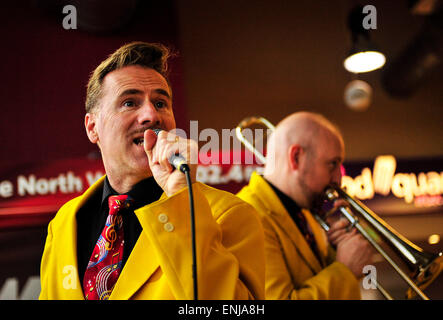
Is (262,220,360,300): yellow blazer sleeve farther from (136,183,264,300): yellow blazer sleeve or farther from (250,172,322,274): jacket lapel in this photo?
(136,183,264,300): yellow blazer sleeve

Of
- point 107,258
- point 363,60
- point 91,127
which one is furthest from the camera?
point 363,60

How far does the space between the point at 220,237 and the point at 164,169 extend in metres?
0.18

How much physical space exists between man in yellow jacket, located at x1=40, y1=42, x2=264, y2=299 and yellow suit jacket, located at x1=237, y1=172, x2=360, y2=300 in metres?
0.40

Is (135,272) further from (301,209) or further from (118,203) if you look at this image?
(301,209)

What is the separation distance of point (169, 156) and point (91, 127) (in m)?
0.34

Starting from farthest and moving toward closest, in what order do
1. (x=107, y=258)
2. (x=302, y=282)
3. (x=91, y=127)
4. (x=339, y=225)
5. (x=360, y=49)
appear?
(x=360, y=49)
(x=339, y=225)
(x=302, y=282)
(x=91, y=127)
(x=107, y=258)

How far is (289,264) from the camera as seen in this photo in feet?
4.63

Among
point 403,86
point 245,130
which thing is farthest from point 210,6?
point 403,86

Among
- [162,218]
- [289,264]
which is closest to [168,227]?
[162,218]

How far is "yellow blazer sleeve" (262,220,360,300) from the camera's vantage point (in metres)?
1.29

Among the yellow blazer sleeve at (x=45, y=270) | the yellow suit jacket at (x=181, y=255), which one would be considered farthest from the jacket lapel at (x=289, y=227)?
the yellow blazer sleeve at (x=45, y=270)

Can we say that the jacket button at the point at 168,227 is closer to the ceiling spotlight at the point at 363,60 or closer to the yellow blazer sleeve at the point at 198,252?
the yellow blazer sleeve at the point at 198,252

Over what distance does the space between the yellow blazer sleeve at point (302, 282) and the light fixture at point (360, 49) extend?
88 centimetres
